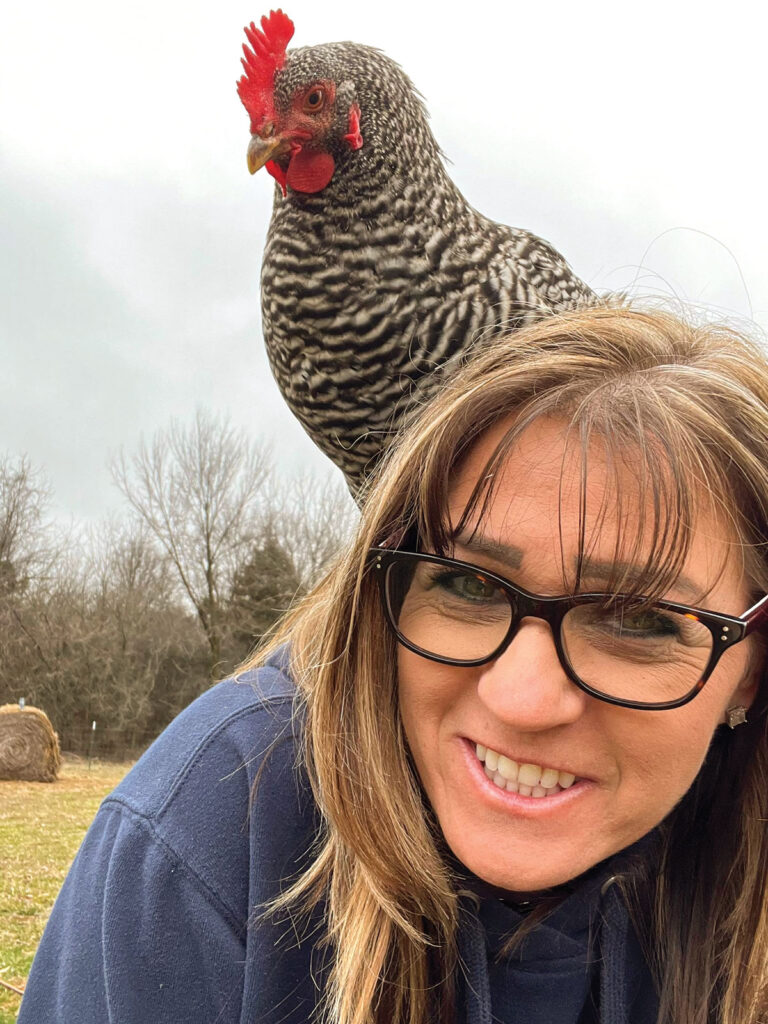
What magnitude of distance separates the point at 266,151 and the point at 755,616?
1.40 meters

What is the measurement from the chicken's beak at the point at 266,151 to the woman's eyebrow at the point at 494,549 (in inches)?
44.7

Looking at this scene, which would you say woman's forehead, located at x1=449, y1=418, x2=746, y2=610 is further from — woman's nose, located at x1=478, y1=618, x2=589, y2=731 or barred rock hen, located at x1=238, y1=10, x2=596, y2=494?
barred rock hen, located at x1=238, y1=10, x2=596, y2=494

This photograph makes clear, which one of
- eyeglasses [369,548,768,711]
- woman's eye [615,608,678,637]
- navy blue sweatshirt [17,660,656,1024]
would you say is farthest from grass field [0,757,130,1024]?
woman's eye [615,608,678,637]

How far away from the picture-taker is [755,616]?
3.99 ft

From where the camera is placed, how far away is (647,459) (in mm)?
1159

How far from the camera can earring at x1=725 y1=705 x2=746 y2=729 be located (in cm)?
135

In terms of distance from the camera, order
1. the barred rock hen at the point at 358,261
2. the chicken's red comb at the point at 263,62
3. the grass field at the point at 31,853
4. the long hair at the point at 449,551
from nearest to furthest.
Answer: the long hair at the point at 449,551
the barred rock hen at the point at 358,261
the chicken's red comb at the point at 263,62
the grass field at the point at 31,853

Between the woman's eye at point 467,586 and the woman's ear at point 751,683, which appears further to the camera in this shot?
the woman's ear at point 751,683

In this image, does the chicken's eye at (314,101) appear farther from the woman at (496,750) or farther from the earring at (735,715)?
the earring at (735,715)

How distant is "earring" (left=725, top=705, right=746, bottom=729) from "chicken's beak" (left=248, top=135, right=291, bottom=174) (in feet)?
4.77

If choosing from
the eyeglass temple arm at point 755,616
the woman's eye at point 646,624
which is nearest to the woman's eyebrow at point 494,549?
the woman's eye at point 646,624

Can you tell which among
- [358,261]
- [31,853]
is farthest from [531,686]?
[31,853]

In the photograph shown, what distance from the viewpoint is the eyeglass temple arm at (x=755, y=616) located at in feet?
3.92

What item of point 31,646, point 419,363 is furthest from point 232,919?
point 31,646
